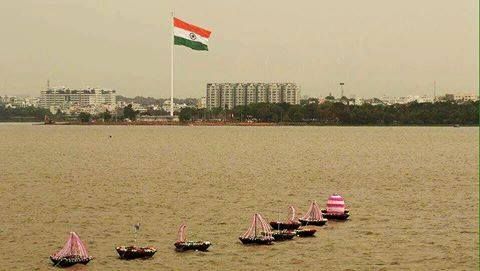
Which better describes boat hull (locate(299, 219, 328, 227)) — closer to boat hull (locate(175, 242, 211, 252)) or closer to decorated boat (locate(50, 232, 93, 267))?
boat hull (locate(175, 242, 211, 252))

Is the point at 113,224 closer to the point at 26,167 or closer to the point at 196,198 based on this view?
the point at 196,198

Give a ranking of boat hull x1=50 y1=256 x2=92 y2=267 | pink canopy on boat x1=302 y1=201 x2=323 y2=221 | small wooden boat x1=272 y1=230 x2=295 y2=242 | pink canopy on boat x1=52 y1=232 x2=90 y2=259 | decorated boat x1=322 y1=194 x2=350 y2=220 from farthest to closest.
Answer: decorated boat x1=322 y1=194 x2=350 y2=220
pink canopy on boat x1=302 y1=201 x2=323 y2=221
small wooden boat x1=272 y1=230 x2=295 y2=242
pink canopy on boat x1=52 y1=232 x2=90 y2=259
boat hull x1=50 y1=256 x2=92 y2=267

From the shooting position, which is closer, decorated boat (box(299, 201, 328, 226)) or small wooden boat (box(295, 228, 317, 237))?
small wooden boat (box(295, 228, 317, 237))

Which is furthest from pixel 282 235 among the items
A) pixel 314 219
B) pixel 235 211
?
pixel 235 211

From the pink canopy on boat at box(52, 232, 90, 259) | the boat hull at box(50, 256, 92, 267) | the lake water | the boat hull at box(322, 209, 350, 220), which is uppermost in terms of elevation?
the pink canopy on boat at box(52, 232, 90, 259)

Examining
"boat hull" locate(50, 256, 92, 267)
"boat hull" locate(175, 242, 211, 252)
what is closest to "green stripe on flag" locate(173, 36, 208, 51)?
"boat hull" locate(175, 242, 211, 252)

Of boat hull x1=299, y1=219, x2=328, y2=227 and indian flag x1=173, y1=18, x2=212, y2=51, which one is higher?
indian flag x1=173, y1=18, x2=212, y2=51
